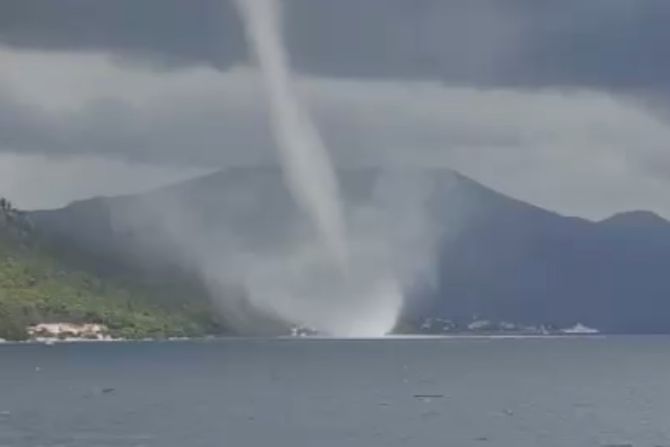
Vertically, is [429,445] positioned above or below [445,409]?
below

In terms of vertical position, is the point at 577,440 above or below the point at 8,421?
below

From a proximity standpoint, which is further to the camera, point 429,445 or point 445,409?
point 445,409

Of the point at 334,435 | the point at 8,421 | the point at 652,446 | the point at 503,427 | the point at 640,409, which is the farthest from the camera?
the point at 640,409

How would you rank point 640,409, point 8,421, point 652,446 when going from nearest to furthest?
point 652,446 < point 8,421 < point 640,409

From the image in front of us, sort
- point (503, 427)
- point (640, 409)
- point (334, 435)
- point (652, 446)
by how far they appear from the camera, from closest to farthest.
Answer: point (652, 446) < point (334, 435) < point (503, 427) < point (640, 409)

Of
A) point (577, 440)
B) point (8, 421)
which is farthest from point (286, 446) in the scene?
point (8, 421)

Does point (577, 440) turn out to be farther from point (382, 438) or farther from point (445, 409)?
point (445, 409)

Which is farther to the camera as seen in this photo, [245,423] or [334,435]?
[245,423]

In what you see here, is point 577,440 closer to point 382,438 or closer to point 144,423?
point 382,438

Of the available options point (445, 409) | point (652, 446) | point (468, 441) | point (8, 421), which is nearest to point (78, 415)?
point (8, 421)
